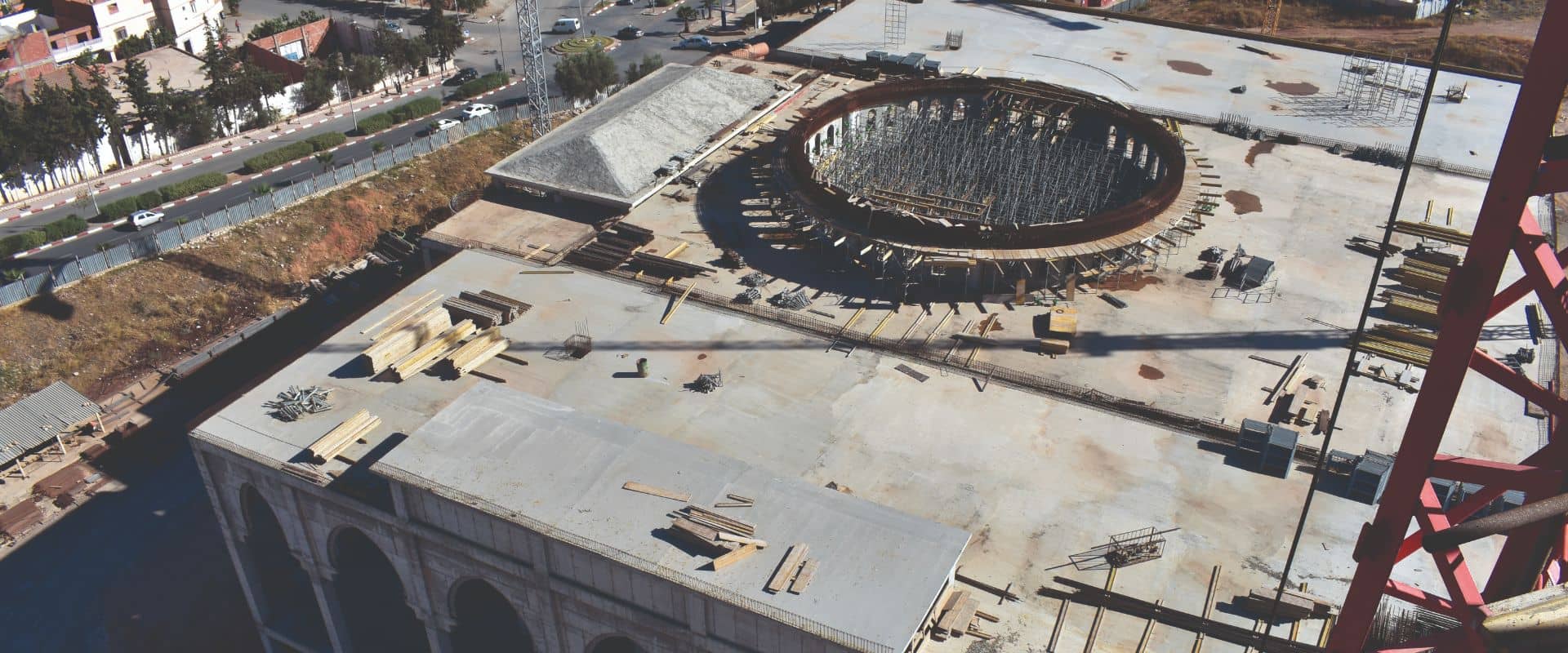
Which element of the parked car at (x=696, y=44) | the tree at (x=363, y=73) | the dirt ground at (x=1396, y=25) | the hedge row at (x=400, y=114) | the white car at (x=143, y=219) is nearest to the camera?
the white car at (x=143, y=219)

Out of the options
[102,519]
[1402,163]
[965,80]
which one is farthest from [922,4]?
[102,519]

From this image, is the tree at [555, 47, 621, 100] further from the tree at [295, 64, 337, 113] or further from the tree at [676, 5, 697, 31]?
the tree at [676, 5, 697, 31]

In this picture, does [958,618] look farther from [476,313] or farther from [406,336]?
[406,336]

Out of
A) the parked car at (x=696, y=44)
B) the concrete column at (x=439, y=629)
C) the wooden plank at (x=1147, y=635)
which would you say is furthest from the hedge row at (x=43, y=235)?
the wooden plank at (x=1147, y=635)

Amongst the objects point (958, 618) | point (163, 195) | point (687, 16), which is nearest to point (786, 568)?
point (958, 618)

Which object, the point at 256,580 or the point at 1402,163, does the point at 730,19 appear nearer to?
the point at 1402,163

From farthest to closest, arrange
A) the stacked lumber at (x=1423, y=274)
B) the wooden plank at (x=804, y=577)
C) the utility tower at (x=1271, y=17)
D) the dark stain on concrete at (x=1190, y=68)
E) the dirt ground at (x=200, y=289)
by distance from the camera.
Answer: the utility tower at (x=1271, y=17) < the dark stain on concrete at (x=1190, y=68) < the dirt ground at (x=200, y=289) < the stacked lumber at (x=1423, y=274) < the wooden plank at (x=804, y=577)

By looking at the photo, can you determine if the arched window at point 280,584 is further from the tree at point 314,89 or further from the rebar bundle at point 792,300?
the tree at point 314,89
